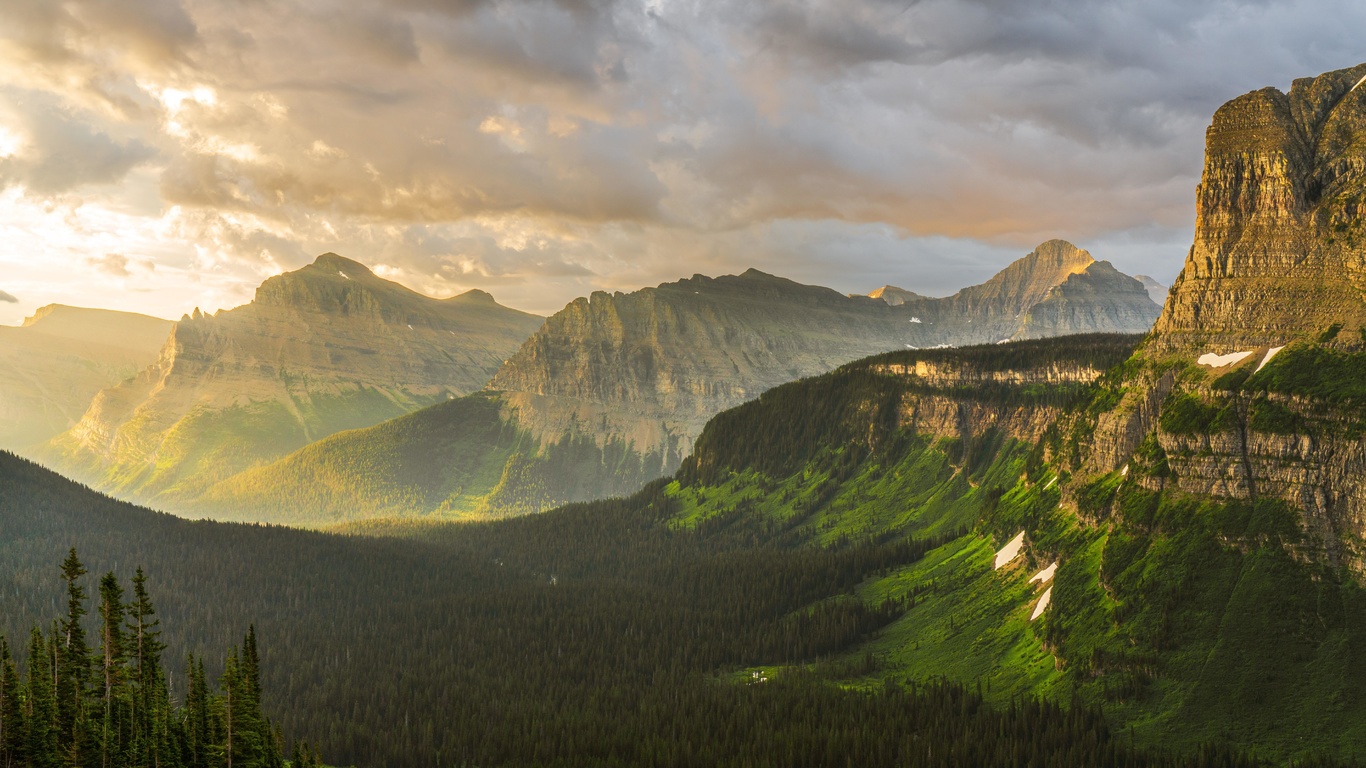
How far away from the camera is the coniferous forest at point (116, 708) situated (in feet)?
308

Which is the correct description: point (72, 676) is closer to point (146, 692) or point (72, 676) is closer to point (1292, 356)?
point (146, 692)

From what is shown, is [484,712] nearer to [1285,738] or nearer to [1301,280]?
[1285,738]

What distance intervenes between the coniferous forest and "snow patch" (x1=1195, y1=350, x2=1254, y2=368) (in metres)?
182

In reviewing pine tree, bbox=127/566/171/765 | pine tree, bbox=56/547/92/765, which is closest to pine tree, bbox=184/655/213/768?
pine tree, bbox=127/566/171/765

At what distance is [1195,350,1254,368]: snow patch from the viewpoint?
189 metres

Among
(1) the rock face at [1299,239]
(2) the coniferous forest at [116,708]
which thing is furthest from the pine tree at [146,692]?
(1) the rock face at [1299,239]

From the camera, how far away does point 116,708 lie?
10131 cm

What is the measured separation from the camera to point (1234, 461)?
17250 cm

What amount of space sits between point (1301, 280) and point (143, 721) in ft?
673

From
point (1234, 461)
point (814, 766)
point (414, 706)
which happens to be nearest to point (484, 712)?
point (414, 706)

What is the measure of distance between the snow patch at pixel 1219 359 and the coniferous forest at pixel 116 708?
181707mm

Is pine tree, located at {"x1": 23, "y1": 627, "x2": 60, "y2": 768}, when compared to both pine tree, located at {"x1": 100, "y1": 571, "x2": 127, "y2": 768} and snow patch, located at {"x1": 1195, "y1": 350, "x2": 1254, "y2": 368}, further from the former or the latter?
snow patch, located at {"x1": 1195, "y1": 350, "x2": 1254, "y2": 368}

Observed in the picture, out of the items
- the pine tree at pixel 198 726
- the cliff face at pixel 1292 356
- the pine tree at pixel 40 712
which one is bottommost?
the pine tree at pixel 198 726

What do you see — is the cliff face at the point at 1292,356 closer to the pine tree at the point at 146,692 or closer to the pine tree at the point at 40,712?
the pine tree at the point at 146,692
